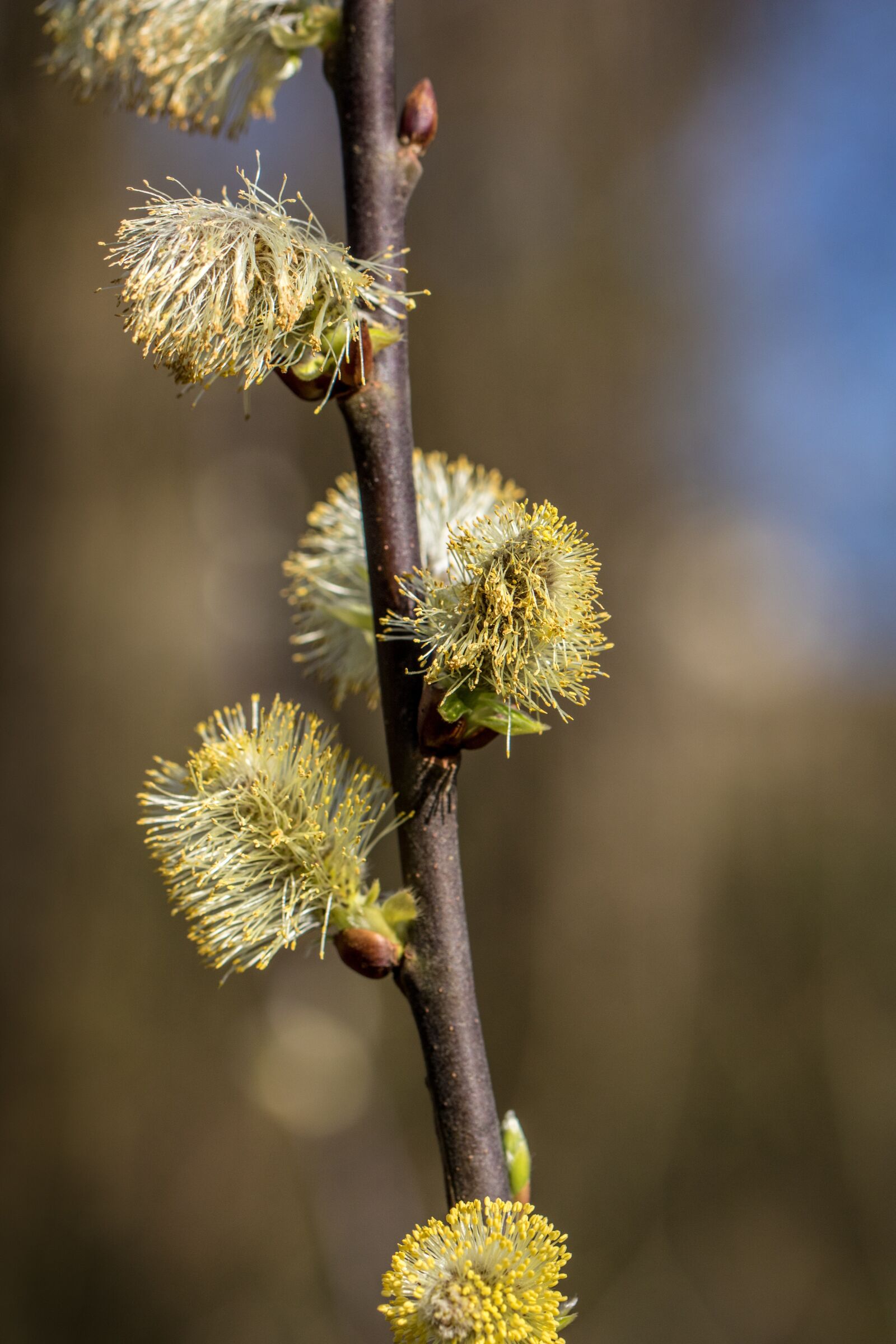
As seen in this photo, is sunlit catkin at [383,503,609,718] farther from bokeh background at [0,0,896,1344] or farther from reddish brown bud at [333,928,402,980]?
bokeh background at [0,0,896,1344]

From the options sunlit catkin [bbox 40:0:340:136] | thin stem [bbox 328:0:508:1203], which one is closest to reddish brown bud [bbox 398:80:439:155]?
thin stem [bbox 328:0:508:1203]

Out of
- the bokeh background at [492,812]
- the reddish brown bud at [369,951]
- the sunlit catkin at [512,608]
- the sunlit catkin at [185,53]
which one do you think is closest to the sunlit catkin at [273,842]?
the reddish brown bud at [369,951]

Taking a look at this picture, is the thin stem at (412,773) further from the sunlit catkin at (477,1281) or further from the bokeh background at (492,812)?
the bokeh background at (492,812)

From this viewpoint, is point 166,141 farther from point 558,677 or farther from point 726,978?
point 726,978

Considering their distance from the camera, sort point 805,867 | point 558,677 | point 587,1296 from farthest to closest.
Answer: point 805,867 → point 587,1296 → point 558,677

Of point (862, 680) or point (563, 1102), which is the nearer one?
point (563, 1102)

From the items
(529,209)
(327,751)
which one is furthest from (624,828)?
(327,751)
